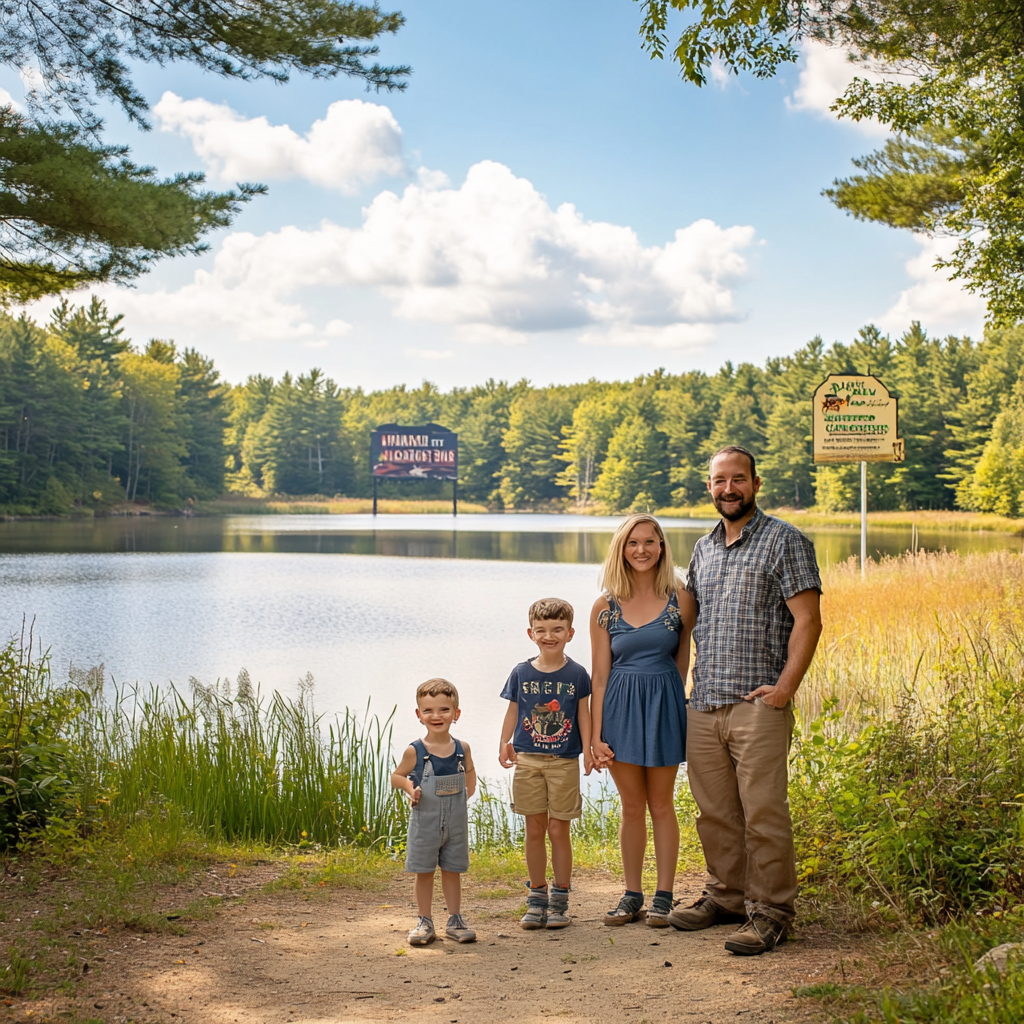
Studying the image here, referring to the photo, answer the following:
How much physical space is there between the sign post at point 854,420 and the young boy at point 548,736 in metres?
12.4

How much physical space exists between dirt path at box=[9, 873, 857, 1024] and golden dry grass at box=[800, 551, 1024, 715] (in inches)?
111

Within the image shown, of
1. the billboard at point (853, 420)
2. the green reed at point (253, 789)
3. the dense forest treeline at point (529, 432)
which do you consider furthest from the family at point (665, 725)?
the dense forest treeline at point (529, 432)

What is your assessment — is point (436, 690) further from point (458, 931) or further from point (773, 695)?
point (773, 695)

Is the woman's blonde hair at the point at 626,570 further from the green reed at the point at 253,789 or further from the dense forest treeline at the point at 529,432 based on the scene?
the dense forest treeline at the point at 529,432

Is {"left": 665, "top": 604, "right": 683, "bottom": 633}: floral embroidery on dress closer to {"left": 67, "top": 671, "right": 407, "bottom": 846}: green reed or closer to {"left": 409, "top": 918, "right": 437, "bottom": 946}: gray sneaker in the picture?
{"left": 409, "top": 918, "right": 437, "bottom": 946}: gray sneaker

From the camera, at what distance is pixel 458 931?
418 centimetres

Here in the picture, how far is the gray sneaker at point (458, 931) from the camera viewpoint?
416cm

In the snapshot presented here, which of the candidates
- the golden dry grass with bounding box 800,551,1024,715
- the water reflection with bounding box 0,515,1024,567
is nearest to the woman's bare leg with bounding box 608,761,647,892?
the golden dry grass with bounding box 800,551,1024,715

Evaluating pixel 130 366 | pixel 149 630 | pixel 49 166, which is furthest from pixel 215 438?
pixel 49 166

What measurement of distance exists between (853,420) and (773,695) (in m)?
13.0

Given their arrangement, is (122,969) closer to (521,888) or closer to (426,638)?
(521,888)

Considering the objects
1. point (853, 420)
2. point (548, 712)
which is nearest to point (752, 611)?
point (548, 712)

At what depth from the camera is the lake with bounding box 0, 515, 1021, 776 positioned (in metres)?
13.3

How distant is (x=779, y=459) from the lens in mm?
67125
